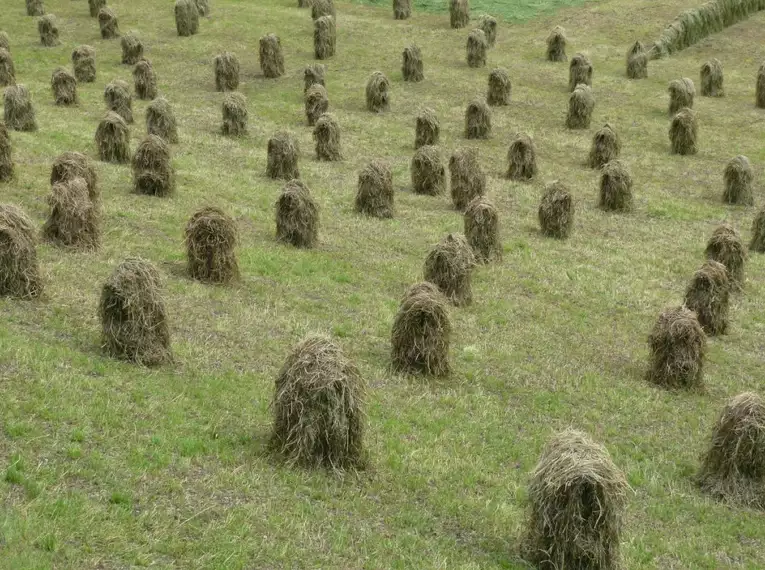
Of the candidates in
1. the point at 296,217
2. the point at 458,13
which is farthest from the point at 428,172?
the point at 458,13

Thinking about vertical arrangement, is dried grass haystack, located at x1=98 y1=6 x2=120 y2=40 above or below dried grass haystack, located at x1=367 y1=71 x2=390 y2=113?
above

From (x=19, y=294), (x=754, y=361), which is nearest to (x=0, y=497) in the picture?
(x=19, y=294)

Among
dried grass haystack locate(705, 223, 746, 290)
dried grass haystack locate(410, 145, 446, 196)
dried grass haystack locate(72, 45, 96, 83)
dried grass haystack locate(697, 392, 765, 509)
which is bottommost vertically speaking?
dried grass haystack locate(697, 392, 765, 509)

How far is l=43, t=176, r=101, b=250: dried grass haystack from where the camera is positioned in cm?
1738

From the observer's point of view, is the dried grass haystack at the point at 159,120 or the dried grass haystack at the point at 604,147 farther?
the dried grass haystack at the point at 604,147

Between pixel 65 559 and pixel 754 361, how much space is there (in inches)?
534

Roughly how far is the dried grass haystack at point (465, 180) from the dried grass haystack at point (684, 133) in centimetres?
941

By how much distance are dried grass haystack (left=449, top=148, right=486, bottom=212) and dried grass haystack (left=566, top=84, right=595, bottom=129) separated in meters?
9.10

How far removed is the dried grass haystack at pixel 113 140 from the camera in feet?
79.2

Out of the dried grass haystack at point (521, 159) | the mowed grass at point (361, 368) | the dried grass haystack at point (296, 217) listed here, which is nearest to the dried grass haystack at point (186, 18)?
the mowed grass at point (361, 368)

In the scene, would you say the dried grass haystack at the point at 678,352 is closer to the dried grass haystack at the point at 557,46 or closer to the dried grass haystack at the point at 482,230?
the dried grass haystack at the point at 482,230

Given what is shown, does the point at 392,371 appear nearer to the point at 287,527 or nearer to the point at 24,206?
the point at 287,527

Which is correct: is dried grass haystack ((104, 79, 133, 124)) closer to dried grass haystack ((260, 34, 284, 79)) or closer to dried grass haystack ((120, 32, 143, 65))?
dried grass haystack ((120, 32, 143, 65))

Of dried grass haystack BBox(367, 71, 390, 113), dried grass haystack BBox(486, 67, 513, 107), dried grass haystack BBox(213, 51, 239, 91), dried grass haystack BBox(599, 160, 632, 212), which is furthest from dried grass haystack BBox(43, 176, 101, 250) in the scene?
dried grass haystack BBox(486, 67, 513, 107)
